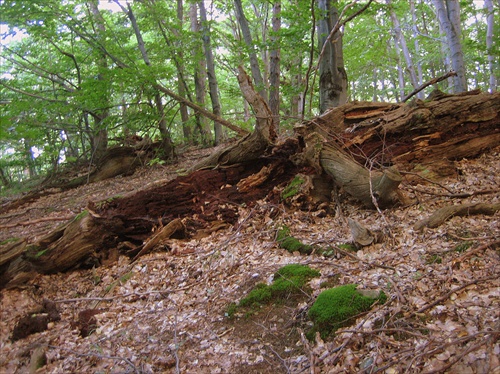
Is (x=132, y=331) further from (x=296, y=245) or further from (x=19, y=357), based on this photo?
(x=296, y=245)

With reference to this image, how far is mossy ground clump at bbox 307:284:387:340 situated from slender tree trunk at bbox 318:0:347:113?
5.27 metres

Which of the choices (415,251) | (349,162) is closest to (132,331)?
(415,251)

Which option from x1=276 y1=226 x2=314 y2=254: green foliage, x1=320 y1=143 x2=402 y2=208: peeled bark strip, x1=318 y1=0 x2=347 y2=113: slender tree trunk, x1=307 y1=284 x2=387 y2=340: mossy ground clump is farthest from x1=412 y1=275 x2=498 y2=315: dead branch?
x1=318 y1=0 x2=347 y2=113: slender tree trunk

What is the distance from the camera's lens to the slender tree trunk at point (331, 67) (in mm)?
7480

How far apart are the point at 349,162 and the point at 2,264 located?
5039 mm

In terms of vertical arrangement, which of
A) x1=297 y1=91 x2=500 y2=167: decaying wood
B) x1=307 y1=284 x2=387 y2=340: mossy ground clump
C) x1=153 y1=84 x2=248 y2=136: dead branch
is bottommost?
x1=307 y1=284 x2=387 y2=340: mossy ground clump

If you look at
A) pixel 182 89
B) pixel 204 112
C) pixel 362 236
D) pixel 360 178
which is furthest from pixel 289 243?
pixel 182 89

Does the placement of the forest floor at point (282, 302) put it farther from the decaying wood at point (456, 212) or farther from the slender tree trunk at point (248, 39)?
the slender tree trunk at point (248, 39)

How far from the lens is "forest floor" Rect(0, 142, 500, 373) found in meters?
2.54

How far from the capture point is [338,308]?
3033 millimetres

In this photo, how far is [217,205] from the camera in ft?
19.6

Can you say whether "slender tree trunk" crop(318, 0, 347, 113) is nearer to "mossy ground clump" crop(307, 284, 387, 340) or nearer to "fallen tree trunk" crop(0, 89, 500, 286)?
"fallen tree trunk" crop(0, 89, 500, 286)

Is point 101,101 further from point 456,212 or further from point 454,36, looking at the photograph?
point 454,36

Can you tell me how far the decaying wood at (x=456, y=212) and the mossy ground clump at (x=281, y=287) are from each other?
1572 mm
